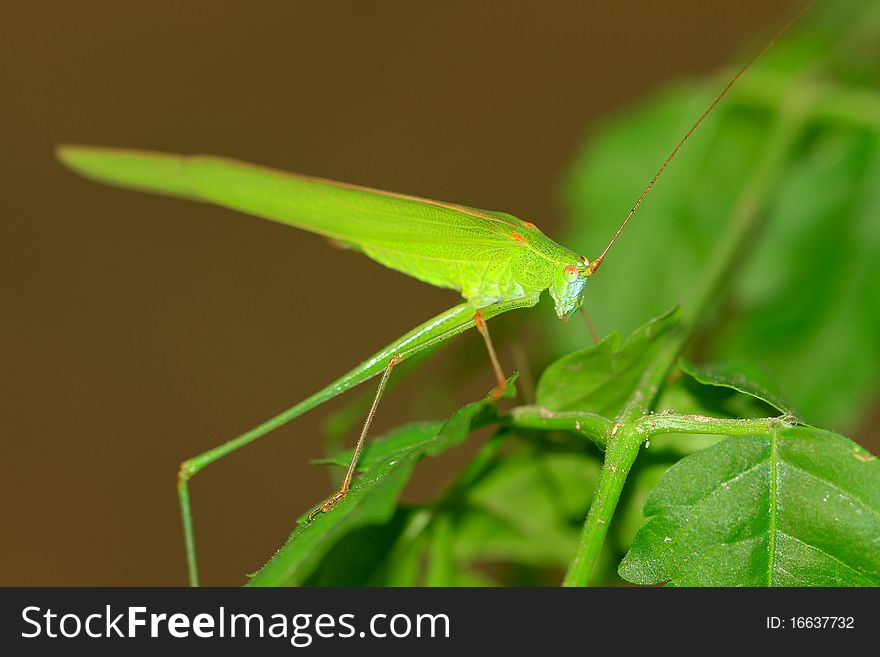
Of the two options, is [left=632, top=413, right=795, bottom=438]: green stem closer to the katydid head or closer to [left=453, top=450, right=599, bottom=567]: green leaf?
[left=453, top=450, right=599, bottom=567]: green leaf

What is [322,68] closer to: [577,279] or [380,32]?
[380,32]

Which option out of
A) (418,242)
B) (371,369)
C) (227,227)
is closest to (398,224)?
(418,242)

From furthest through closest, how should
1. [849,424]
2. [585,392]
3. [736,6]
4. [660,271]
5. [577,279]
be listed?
[736,6]
[660,271]
[849,424]
[577,279]
[585,392]

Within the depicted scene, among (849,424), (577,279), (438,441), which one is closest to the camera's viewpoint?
(438,441)

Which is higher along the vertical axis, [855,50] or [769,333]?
[855,50]

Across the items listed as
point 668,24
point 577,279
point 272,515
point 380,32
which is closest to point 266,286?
point 272,515

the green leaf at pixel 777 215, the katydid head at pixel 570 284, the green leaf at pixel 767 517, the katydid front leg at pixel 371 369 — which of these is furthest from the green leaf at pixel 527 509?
the green leaf at pixel 777 215
